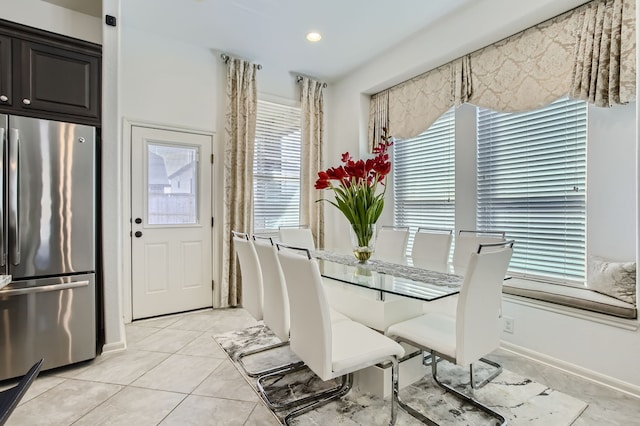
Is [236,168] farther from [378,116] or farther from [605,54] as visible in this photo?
[605,54]

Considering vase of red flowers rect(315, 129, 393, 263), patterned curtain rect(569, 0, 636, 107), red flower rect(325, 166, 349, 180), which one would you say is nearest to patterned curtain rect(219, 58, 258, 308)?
vase of red flowers rect(315, 129, 393, 263)

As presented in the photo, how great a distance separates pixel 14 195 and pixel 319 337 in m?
2.31

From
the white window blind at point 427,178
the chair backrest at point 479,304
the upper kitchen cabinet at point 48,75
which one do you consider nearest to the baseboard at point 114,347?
the upper kitchen cabinet at point 48,75

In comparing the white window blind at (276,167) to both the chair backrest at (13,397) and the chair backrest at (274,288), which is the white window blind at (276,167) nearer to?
the chair backrest at (274,288)

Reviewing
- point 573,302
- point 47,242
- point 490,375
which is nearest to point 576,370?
point 573,302

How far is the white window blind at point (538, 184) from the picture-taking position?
8.50ft

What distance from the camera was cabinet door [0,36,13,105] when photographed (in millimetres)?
2219

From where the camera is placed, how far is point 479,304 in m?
1.70

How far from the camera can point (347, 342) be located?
5.81 ft

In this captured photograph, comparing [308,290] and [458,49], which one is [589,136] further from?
[308,290]

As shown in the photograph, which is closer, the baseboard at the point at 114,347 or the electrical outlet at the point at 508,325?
the baseboard at the point at 114,347

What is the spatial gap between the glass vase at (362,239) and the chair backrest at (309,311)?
921 mm

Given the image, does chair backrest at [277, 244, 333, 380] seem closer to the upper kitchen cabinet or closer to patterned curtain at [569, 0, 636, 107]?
the upper kitchen cabinet

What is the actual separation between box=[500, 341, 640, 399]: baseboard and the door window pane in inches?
138
